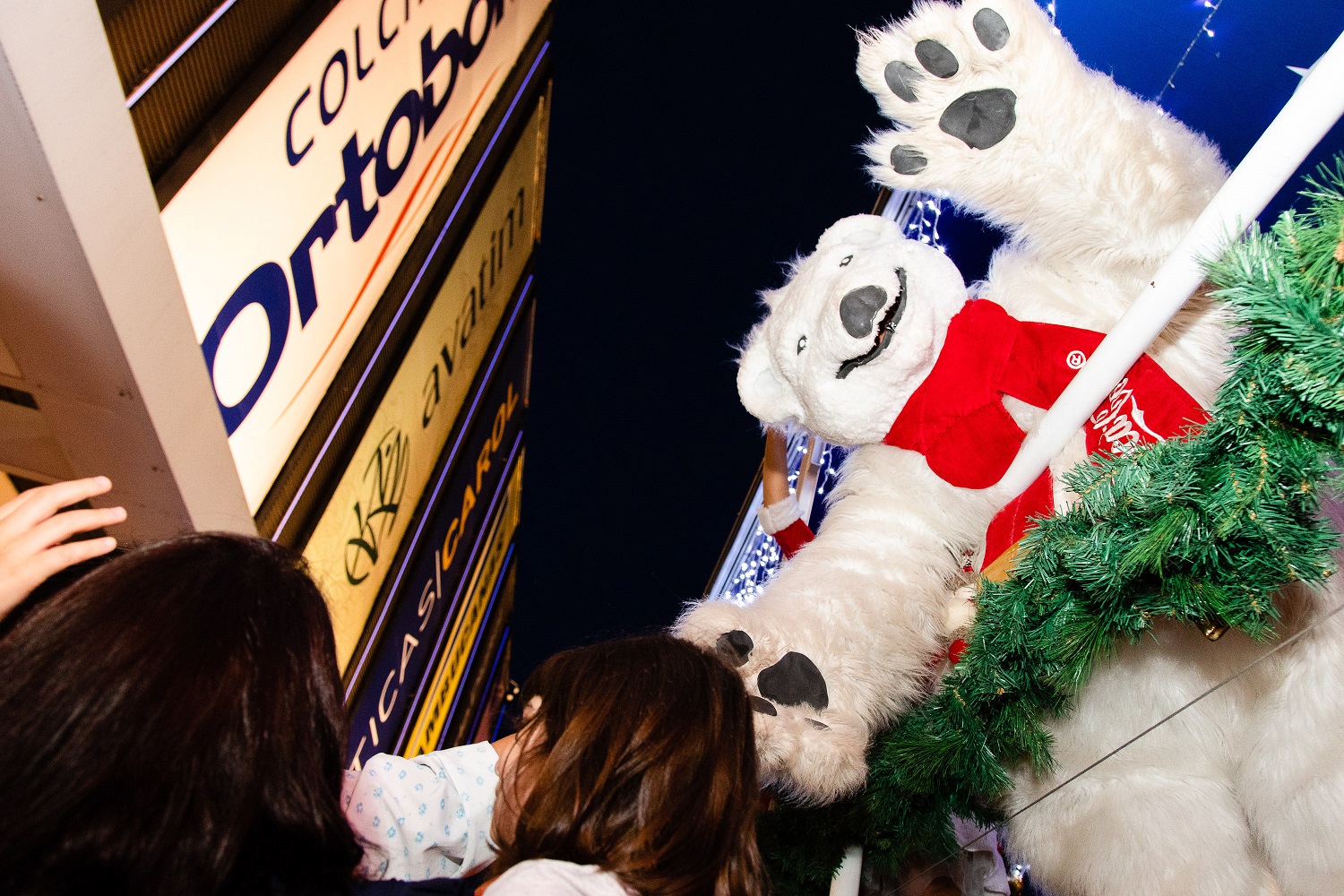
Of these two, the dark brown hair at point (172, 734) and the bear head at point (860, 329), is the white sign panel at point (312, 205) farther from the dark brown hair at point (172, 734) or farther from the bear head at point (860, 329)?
the bear head at point (860, 329)

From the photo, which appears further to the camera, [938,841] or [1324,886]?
[938,841]

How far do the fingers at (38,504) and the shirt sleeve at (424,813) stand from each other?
311mm

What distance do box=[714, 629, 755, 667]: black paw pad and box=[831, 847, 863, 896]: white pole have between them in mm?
295

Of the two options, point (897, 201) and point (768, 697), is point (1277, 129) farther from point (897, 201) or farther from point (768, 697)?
point (897, 201)

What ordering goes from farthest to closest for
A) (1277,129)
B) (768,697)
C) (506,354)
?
(506,354)
(768,697)
(1277,129)

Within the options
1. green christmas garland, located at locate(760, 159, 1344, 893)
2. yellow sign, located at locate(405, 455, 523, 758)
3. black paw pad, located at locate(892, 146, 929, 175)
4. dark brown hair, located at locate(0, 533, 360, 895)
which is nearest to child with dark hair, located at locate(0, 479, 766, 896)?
dark brown hair, located at locate(0, 533, 360, 895)

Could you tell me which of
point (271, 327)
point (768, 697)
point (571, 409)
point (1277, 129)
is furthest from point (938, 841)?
point (571, 409)

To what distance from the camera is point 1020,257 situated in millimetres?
1032

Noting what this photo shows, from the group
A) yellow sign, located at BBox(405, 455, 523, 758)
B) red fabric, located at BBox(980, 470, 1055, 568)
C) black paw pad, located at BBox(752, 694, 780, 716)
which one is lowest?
yellow sign, located at BBox(405, 455, 523, 758)

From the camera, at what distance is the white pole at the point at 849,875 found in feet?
3.24

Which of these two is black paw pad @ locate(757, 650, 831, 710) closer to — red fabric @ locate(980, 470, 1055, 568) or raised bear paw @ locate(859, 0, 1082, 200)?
red fabric @ locate(980, 470, 1055, 568)

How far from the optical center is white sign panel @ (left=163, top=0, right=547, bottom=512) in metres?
0.90

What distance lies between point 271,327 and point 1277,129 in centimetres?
99

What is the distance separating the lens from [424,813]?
2.56 ft
